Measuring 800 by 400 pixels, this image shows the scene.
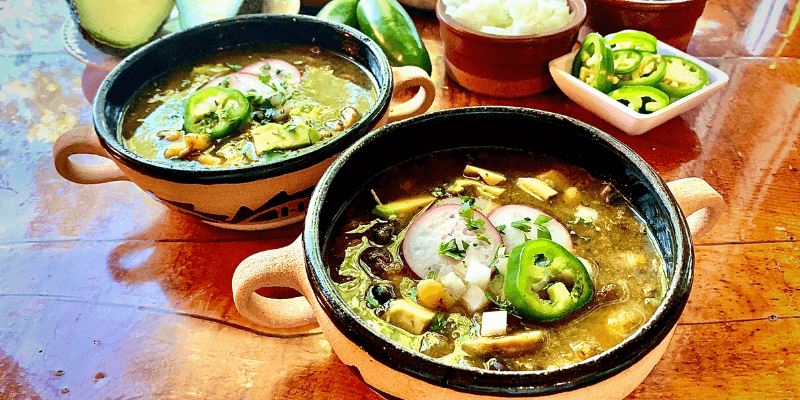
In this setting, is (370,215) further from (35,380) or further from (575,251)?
(35,380)

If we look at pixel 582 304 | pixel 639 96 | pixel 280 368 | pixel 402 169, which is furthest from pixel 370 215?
pixel 639 96

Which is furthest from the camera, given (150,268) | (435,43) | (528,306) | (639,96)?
(435,43)

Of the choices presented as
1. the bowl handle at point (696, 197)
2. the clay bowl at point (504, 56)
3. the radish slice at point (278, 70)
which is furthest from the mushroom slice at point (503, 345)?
the clay bowl at point (504, 56)

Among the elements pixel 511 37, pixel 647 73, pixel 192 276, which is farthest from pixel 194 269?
pixel 647 73

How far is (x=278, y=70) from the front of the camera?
5.79 ft

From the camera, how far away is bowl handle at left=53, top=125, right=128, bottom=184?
1.36 m

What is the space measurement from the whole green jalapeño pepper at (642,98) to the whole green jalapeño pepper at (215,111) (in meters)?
1.07

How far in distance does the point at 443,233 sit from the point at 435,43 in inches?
52.1

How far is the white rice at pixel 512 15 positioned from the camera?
Result: 1.97m

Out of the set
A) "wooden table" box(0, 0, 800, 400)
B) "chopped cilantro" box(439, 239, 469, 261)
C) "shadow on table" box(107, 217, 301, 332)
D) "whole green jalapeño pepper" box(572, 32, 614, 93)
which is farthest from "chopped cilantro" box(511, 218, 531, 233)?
"whole green jalapeño pepper" box(572, 32, 614, 93)

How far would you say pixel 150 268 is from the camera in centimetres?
141

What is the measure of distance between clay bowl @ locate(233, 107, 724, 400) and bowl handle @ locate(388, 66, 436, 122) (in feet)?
0.93

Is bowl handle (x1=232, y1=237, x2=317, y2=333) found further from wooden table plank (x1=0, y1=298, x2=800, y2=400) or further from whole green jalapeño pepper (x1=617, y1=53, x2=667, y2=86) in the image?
whole green jalapeño pepper (x1=617, y1=53, x2=667, y2=86)

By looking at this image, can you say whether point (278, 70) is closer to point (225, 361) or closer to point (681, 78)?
point (225, 361)
